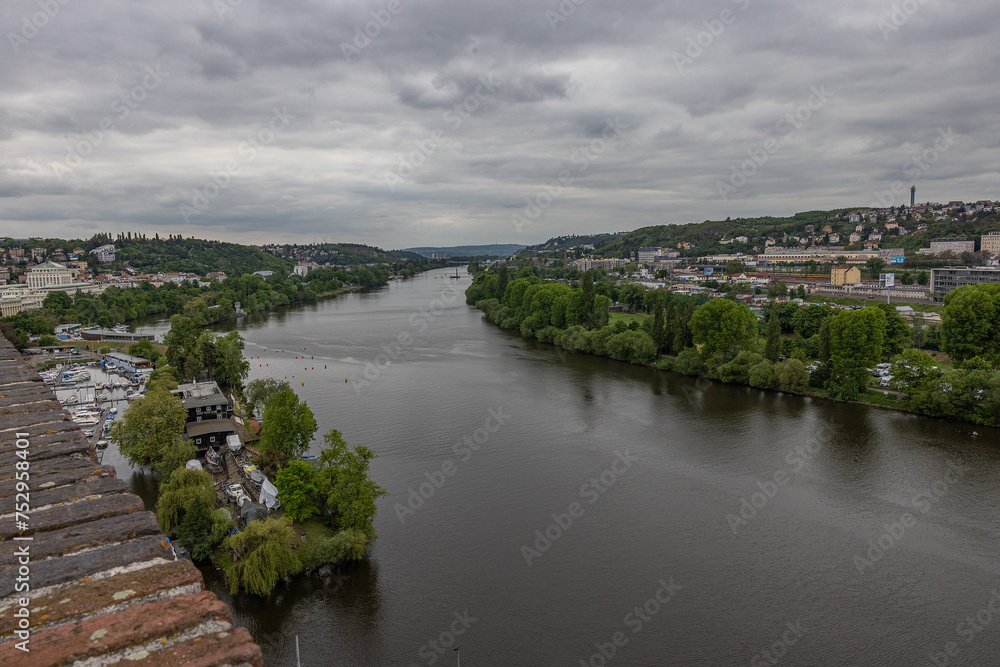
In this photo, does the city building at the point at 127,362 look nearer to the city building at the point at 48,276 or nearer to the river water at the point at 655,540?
Result: the river water at the point at 655,540

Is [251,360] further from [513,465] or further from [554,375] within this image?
[513,465]

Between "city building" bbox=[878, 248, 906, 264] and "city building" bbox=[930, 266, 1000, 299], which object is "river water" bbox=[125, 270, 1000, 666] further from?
"city building" bbox=[878, 248, 906, 264]

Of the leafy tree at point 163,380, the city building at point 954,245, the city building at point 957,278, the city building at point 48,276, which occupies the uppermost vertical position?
the city building at point 48,276

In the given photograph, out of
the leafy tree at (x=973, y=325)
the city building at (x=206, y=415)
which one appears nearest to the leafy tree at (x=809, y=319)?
the leafy tree at (x=973, y=325)

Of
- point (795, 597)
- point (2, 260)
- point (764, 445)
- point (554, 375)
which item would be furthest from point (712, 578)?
point (2, 260)

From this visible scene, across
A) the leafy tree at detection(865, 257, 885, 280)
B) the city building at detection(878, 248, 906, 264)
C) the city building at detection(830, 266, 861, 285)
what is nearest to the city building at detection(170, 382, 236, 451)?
the city building at detection(830, 266, 861, 285)

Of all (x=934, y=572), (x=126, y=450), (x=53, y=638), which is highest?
(x=53, y=638)
